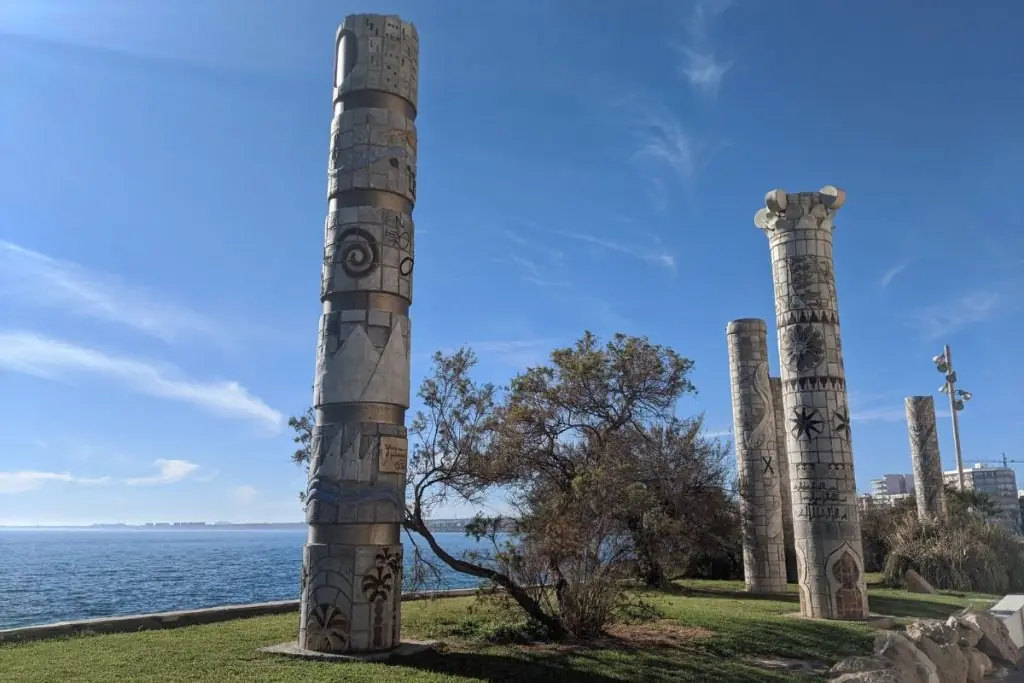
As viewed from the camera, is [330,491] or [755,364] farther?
[755,364]

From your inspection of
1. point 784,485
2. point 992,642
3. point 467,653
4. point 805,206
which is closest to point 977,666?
point 992,642

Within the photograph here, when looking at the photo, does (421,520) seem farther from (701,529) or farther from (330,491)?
(701,529)

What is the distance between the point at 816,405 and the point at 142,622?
10734 millimetres

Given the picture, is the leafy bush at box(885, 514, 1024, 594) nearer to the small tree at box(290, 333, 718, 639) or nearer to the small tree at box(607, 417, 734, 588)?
the small tree at box(607, 417, 734, 588)

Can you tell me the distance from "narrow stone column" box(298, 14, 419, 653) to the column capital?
6.79 m

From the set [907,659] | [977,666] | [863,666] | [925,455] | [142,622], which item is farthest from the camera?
[925,455]

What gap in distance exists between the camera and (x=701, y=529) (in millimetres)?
19781

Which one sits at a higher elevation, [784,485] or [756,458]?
[756,458]

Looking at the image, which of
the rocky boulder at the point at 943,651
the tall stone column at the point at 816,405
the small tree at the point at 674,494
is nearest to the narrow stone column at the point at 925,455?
the small tree at the point at 674,494

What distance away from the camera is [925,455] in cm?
2383

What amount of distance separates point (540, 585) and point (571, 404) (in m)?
6.80

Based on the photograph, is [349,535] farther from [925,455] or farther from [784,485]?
[925,455]

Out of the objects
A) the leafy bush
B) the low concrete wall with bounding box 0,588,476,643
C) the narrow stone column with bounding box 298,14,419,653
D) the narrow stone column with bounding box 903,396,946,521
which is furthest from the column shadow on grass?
the narrow stone column with bounding box 903,396,946,521

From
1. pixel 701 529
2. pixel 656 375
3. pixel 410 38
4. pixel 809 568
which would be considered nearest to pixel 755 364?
pixel 656 375
